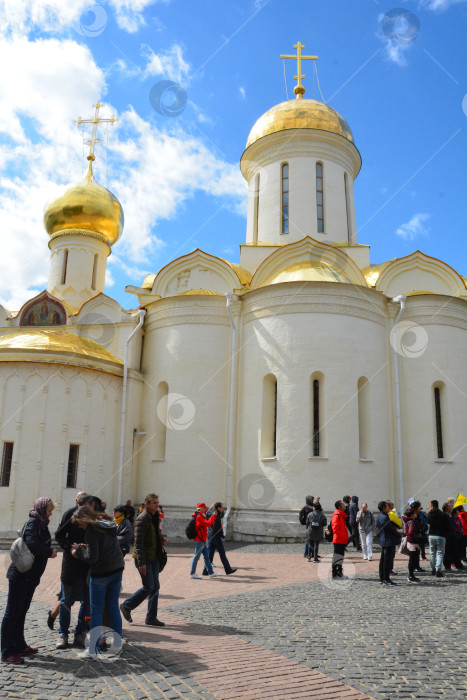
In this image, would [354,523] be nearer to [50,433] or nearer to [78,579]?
[50,433]

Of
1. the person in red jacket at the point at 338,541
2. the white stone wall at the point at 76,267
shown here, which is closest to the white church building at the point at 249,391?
the white stone wall at the point at 76,267

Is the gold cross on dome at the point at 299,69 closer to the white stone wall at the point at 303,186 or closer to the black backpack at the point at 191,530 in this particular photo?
the white stone wall at the point at 303,186

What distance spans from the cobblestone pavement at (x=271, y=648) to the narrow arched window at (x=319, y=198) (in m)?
13.0

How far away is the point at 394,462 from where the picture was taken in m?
14.4

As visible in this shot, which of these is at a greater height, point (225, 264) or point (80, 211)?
point (80, 211)

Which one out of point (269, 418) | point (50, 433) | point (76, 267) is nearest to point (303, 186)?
point (76, 267)

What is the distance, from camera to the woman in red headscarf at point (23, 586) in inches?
182

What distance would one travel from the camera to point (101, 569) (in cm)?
477

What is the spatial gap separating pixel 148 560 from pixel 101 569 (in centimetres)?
119

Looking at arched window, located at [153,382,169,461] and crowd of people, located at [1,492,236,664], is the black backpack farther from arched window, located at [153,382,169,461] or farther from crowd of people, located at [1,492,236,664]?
arched window, located at [153,382,169,461]

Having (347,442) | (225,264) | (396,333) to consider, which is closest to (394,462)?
(347,442)

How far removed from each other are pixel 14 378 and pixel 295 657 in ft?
34.9

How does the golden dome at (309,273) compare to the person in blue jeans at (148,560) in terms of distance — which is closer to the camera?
the person in blue jeans at (148,560)

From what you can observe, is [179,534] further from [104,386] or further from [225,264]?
[225,264]
